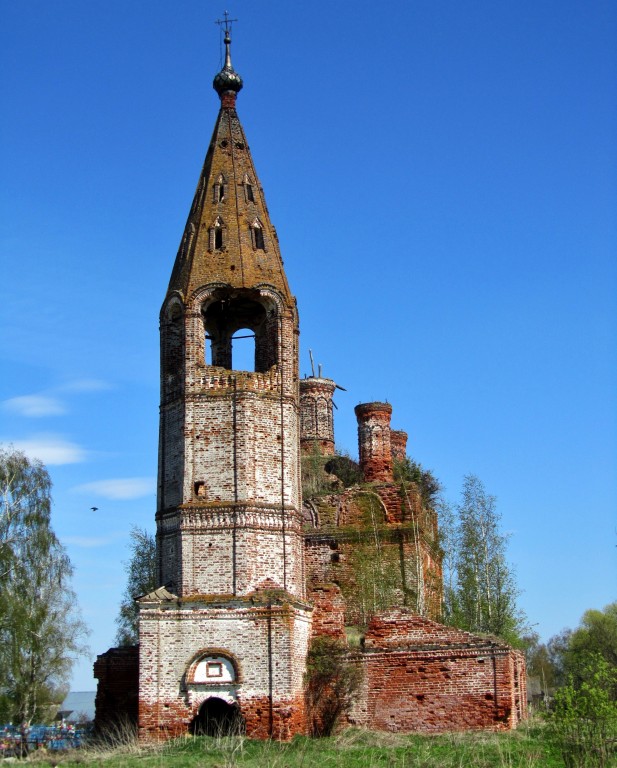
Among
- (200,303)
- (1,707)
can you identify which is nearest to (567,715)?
(200,303)

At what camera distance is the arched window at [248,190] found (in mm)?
20812

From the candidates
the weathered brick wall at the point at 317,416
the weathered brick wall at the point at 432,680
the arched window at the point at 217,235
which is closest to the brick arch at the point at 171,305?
the arched window at the point at 217,235

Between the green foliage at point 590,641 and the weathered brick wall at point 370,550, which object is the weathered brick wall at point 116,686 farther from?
the green foliage at point 590,641

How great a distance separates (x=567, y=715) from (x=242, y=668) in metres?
7.36

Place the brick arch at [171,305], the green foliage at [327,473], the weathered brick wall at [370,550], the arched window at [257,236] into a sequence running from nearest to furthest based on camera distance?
the brick arch at [171,305] → the arched window at [257,236] → the weathered brick wall at [370,550] → the green foliage at [327,473]

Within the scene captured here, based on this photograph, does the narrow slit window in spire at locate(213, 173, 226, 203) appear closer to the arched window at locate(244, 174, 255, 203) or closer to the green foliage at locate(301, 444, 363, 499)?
the arched window at locate(244, 174, 255, 203)

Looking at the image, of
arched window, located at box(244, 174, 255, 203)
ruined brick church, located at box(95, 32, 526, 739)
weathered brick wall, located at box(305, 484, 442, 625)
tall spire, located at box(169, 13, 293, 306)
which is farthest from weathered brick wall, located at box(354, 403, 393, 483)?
arched window, located at box(244, 174, 255, 203)

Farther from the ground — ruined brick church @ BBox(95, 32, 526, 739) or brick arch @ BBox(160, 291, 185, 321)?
brick arch @ BBox(160, 291, 185, 321)

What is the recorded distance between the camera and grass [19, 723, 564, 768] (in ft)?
44.1

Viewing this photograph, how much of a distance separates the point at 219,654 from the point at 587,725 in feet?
26.1

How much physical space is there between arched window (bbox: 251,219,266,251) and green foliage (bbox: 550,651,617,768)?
11.1 metres

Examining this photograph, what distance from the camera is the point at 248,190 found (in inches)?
824

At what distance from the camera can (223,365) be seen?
830 inches

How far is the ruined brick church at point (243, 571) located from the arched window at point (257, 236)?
0.03 m
